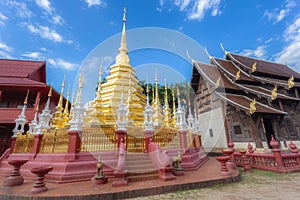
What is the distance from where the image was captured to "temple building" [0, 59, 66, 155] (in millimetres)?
12141

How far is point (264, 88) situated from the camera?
48.3 ft

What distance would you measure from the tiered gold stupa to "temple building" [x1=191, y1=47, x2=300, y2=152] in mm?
7455

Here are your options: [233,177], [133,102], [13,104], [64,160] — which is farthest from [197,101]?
[13,104]

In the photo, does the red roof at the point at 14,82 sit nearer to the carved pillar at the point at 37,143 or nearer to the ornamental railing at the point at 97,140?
the carved pillar at the point at 37,143

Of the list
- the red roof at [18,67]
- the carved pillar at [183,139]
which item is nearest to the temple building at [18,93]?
the red roof at [18,67]

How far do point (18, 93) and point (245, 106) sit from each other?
19.0m

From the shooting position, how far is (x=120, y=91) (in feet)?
34.0

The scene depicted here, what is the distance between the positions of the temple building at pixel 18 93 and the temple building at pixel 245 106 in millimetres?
14571

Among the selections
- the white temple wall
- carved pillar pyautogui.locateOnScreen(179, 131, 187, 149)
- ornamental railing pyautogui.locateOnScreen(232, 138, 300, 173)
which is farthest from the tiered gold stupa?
the white temple wall

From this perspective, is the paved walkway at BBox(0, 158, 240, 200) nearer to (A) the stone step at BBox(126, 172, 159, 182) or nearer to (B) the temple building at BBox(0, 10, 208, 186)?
(A) the stone step at BBox(126, 172, 159, 182)

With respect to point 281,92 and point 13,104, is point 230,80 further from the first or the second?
point 13,104

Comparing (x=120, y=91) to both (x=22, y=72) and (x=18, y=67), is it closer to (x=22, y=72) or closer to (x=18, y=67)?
(x=22, y=72)

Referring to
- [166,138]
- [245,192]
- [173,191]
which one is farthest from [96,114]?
[245,192]

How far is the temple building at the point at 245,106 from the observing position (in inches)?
476
